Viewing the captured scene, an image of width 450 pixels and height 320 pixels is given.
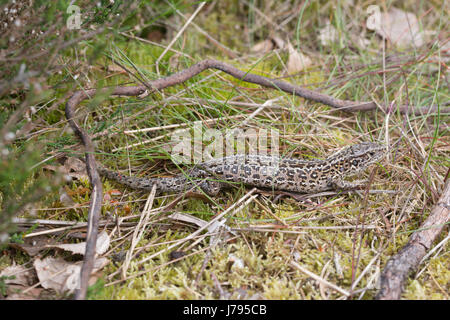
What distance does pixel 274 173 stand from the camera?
4520 millimetres

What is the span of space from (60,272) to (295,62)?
4849mm

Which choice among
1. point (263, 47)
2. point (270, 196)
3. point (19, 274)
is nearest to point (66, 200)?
point (19, 274)

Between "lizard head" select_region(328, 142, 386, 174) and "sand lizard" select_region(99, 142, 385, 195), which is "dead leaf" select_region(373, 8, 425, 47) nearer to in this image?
"lizard head" select_region(328, 142, 386, 174)

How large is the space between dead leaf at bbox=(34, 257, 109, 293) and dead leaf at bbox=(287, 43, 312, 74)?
14.4ft

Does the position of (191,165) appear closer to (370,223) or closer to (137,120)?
(137,120)

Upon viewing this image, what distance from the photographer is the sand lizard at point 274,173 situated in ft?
15.0

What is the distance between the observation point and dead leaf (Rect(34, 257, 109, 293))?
3.35 meters

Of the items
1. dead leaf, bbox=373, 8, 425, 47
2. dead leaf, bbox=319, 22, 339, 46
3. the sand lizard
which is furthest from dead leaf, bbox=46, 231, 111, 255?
dead leaf, bbox=373, 8, 425, 47

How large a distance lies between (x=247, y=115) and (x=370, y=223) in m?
2.12

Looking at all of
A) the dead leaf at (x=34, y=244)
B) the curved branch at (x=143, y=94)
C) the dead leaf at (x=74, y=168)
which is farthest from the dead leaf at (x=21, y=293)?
the dead leaf at (x=74, y=168)

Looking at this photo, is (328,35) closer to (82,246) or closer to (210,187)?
(210,187)

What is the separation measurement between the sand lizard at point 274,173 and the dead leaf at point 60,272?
1.23 m

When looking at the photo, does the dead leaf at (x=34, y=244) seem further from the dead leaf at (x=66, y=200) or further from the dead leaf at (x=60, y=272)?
the dead leaf at (x=66, y=200)

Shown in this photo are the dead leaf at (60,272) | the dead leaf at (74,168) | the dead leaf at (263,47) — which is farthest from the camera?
the dead leaf at (263,47)
